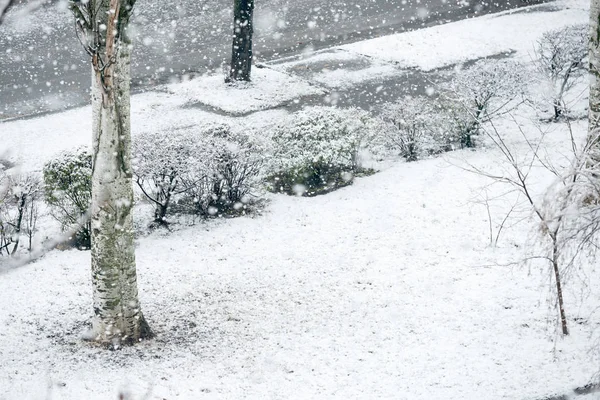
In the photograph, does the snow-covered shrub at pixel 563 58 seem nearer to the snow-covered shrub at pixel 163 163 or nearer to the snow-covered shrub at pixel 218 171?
the snow-covered shrub at pixel 218 171

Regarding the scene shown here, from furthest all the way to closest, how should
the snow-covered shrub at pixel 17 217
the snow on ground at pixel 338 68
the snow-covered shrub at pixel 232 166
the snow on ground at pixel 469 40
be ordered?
the snow on ground at pixel 469 40
the snow on ground at pixel 338 68
the snow-covered shrub at pixel 232 166
the snow-covered shrub at pixel 17 217

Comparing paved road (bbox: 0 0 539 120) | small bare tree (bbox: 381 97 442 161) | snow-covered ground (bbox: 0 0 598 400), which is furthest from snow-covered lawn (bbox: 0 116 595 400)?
paved road (bbox: 0 0 539 120)

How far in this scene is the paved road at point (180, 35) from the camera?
1578cm

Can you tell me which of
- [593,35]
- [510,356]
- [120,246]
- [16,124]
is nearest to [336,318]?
[510,356]

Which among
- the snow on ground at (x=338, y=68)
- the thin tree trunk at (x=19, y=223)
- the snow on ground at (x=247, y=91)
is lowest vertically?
the thin tree trunk at (x=19, y=223)

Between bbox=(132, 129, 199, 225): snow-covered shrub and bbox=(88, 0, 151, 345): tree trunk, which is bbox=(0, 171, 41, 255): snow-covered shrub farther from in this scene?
bbox=(88, 0, 151, 345): tree trunk

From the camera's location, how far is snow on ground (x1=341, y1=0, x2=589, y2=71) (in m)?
16.8

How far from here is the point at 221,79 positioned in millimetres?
15648

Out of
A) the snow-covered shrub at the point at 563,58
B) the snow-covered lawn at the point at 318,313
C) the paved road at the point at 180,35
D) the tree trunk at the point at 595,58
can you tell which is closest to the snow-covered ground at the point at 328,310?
the snow-covered lawn at the point at 318,313

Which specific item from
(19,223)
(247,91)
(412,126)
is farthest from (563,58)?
(19,223)

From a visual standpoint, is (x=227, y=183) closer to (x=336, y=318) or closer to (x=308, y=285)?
(x=308, y=285)

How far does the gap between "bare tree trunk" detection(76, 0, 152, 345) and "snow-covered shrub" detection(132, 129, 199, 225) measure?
224cm

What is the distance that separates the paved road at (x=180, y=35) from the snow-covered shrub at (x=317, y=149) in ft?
19.8

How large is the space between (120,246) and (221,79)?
360 inches
